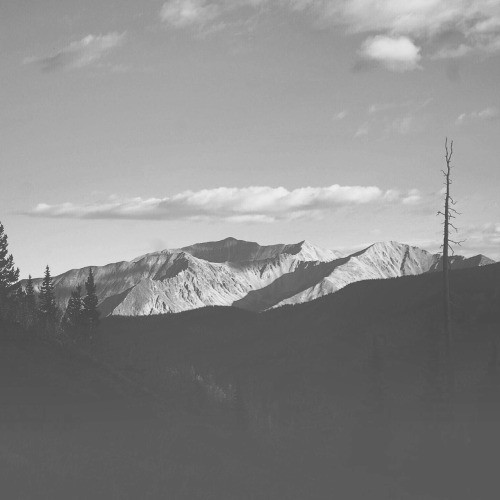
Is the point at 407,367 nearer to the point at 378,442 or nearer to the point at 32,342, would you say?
the point at 378,442

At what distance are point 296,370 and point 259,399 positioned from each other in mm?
49755

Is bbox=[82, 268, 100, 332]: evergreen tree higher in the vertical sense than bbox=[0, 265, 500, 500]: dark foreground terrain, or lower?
higher

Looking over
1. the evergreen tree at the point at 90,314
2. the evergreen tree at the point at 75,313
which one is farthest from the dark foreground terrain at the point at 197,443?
the evergreen tree at the point at 75,313

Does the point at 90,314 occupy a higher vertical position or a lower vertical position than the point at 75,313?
lower

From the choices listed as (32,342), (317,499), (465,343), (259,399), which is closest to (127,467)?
(317,499)

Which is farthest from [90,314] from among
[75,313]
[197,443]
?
[197,443]

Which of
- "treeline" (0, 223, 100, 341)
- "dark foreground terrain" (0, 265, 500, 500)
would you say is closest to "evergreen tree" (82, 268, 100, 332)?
"treeline" (0, 223, 100, 341)

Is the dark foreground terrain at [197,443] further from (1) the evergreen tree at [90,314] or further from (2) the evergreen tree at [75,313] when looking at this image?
(2) the evergreen tree at [75,313]

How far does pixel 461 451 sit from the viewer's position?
4731cm

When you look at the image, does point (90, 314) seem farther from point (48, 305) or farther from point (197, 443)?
point (197, 443)

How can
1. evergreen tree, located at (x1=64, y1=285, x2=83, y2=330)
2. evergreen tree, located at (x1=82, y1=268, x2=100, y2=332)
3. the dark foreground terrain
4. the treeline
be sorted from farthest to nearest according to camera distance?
evergreen tree, located at (x1=82, y1=268, x2=100, y2=332) → evergreen tree, located at (x1=64, y1=285, x2=83, y2=330) → the treeline → the dark foreground terrain

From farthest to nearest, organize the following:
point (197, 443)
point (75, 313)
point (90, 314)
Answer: point (75, 313)
point (90, 314)
point (197, 443)

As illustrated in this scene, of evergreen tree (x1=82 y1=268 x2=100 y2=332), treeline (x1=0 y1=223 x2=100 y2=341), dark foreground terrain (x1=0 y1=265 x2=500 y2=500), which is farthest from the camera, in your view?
evergreen tree (x1=82 y1=268 x2=100 y2=332)

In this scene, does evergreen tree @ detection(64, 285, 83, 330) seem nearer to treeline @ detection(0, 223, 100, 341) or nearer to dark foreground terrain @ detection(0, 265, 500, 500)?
treeline @ detection(0, 223, 100, 341)
